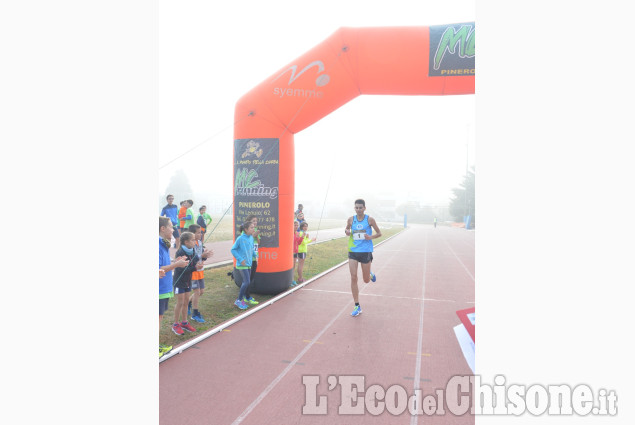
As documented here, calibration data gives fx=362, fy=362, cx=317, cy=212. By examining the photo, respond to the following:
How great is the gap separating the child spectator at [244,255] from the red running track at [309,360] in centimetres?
49

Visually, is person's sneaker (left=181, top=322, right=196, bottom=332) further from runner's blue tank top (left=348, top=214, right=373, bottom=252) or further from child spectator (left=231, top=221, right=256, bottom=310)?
runner's blue tank top (left=348, top=214, right=373, bottom=252)

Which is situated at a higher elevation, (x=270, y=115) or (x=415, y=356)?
(x=270, y=115)

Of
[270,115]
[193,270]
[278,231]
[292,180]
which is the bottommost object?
[193,270]

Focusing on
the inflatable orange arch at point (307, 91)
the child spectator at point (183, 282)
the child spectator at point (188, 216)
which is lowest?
the child spectator at point (183, 282)

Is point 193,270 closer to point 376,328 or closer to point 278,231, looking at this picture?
point 278,231

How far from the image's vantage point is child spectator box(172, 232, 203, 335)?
479cm

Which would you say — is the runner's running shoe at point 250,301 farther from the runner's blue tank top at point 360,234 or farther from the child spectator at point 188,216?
the child spectator at point 188,216

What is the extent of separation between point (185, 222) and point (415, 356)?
6.78 metres

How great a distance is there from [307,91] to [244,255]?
3.21 metres

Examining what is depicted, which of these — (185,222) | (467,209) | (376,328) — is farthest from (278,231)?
(467,209)

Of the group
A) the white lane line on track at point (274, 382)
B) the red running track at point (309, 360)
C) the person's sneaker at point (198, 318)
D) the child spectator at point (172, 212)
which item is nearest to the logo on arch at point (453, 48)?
the red running track at point (309, 360)

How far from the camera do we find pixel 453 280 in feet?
32.0

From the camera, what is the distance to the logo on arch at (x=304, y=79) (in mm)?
6605

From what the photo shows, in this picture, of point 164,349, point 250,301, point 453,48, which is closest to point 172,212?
point 250,301
